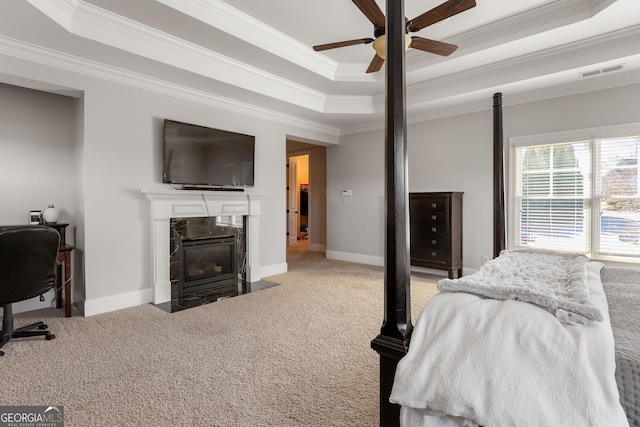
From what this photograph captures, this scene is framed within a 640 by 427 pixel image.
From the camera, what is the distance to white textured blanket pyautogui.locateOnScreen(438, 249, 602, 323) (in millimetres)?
1101

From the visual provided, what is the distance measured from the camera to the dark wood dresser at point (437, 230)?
4438mm

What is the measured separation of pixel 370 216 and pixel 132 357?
4305mm

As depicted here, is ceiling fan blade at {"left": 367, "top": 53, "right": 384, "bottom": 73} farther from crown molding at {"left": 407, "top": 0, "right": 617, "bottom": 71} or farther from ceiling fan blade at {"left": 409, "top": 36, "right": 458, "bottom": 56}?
crown molding at {"left": 407, "top": 0, "right": 617, "bottom": 71}

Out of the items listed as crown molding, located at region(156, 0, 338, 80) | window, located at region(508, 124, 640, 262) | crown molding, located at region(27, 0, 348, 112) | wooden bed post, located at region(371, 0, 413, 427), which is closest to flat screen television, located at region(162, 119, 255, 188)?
crown molding, located at region(27, 0, 348, 112)

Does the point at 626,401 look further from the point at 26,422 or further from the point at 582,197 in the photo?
the point at 582,197

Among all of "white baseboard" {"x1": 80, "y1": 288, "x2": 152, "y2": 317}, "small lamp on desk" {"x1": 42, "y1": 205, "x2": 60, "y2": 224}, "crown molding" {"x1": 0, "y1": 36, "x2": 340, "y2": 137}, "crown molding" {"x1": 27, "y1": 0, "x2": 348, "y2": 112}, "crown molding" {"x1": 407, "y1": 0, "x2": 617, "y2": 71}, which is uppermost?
"crown molding" {"x1": 407, "y1": 0, "x2": 617, "y2": 71}

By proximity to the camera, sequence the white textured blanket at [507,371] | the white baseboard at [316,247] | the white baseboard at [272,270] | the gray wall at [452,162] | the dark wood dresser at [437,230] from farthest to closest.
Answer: the white baseboard at [316,247] → the white baseboard at [272,270] → the dark wood dresser at [437,230] → the gray wall at [452,162] → the white textured blanket at [507,371]

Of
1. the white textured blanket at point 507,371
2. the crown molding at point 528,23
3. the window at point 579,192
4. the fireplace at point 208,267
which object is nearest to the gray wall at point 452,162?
the window at point 579,192

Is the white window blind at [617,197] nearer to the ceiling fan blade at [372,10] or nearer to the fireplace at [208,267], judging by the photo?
the ceiling fan blade at [372,10]

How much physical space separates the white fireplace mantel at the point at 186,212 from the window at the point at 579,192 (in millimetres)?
3615

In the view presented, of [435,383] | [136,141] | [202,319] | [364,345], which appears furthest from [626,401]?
[136,141]

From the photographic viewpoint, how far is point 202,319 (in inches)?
122

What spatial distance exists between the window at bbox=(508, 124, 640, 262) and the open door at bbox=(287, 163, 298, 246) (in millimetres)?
5303

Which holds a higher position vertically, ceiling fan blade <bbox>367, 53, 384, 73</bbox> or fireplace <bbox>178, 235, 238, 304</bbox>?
ceiling fan blade <bbox>367, 53, 384, 73</bbox>
